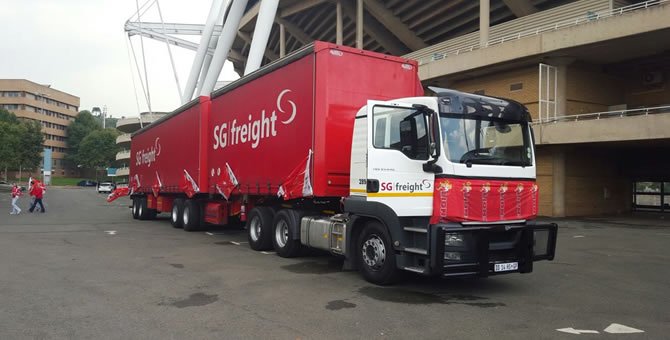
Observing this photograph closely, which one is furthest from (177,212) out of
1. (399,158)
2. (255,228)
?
(399,158)

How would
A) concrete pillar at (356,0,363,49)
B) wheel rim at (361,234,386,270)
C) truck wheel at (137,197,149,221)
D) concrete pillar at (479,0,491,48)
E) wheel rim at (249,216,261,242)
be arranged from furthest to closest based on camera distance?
concrete pillar at (356,0,363,49) < concrete pillar at (479,0,491,48) < truck wheel at (137,197,149,221) < wheel rim at (249,216,261,242) < wheel rim at (361,234,386,270)

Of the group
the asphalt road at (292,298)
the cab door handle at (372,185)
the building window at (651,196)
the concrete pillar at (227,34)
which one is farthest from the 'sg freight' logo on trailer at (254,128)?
the concrete pillar at (227,34)

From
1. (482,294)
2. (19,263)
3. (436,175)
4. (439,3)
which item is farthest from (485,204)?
(439,3)

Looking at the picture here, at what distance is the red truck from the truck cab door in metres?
0.02

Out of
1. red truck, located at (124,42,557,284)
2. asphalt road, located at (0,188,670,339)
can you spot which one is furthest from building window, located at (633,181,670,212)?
red truck, located at (124,42,557,284)

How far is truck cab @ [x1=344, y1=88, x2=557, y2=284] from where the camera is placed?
22.1 ft

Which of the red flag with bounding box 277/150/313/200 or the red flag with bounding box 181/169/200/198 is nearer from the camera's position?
the red flag with bounding box 277/150/313/200

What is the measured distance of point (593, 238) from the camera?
48.2 ft

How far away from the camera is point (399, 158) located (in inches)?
281

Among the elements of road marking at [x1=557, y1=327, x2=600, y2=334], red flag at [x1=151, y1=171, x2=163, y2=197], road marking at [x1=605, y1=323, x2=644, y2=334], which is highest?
red flag at [x1=151, y1=171, x2=163, y2=197]

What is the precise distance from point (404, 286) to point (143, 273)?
427 centimetres

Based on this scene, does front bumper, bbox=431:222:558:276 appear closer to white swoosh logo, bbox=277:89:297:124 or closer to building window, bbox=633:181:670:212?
white swoosh logo, bbox=277:89:297:124

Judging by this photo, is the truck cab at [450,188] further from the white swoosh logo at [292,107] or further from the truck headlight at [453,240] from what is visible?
the white swoosh logo at [292,107]

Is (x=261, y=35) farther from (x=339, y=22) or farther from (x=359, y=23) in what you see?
(x=339, y=22)
